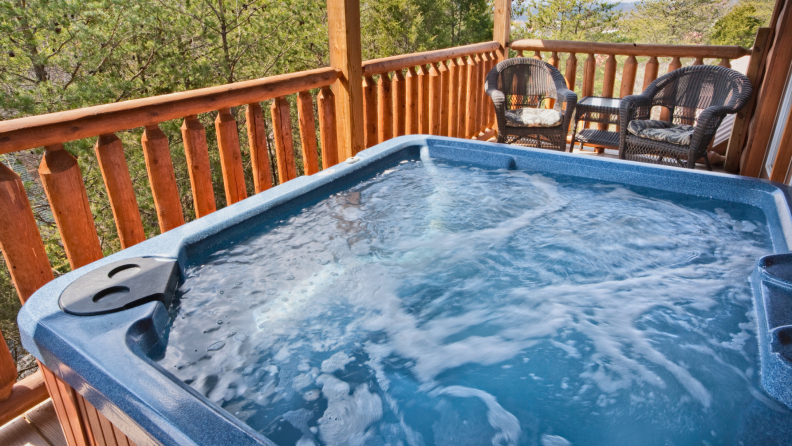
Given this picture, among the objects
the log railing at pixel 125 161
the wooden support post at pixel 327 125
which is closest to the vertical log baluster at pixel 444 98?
the log railing at pixel 125 161

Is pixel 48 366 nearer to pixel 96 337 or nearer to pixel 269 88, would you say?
pixel 96 337

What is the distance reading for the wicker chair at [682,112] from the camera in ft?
10.5

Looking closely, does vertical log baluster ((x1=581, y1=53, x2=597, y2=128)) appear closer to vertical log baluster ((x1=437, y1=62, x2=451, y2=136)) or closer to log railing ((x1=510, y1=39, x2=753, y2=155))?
log railing ((x1=510, y1=39, x2=753, y2=155))

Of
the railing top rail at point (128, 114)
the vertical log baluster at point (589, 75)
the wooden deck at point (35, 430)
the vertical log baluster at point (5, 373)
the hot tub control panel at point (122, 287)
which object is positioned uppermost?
the railing top rail at point (128, 114)

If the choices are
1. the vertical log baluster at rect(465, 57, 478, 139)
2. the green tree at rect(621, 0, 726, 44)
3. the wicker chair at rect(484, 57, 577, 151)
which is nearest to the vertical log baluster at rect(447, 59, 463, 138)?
the vertical log baluster at rect(465, 57, 478, 139)

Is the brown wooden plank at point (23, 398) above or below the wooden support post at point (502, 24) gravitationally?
below

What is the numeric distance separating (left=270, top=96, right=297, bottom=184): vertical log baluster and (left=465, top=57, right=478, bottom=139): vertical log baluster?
2.14 m

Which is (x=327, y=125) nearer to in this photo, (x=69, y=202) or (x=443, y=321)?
(x=69, y=202)

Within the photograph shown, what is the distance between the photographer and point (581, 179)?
108 inches

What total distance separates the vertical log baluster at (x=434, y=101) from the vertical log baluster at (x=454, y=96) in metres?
0.15

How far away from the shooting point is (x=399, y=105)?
3.76 m

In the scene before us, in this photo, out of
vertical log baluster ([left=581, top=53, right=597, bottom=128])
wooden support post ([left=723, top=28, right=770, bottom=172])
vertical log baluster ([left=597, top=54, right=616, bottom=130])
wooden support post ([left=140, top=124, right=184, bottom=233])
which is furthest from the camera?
vertical log baluster ([left=581, top=53, right=597, bottom=128])

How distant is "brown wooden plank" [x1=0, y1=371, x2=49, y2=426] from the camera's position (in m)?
1.70

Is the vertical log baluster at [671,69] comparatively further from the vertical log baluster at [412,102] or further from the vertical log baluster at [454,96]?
the vertical log baluster at [412,102]
